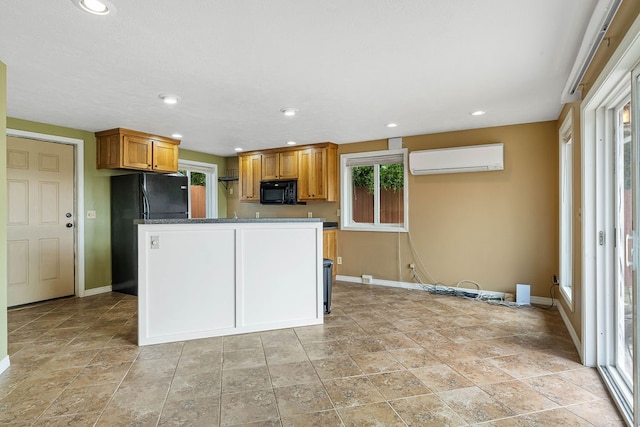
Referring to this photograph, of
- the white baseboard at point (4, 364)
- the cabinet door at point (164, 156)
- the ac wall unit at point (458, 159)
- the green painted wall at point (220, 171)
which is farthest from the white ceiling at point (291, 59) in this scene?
the green painted wall at point (220, 171)

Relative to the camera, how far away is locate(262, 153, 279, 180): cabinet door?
604 cm

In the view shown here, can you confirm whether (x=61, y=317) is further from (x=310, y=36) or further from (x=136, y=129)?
(x=310, y=36)

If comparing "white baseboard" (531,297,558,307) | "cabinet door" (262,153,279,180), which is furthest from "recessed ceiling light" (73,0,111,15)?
→ "white baseboard" (531,297,558,307)

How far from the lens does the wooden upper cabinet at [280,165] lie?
5.89 metres

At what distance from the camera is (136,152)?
480 cm

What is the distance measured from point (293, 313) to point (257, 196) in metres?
3.19

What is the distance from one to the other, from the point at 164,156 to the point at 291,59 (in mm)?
3408

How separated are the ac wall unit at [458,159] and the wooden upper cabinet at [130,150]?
3.66 meters

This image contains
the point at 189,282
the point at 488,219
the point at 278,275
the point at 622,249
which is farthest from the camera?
the point at 488,219

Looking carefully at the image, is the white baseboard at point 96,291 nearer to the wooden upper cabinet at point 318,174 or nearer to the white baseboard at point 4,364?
the white baseboard at point 4,364

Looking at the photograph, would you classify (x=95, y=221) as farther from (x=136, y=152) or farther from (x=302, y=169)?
(x=302, y=169)

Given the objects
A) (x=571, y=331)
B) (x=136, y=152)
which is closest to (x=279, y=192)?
(x=136, y=152)

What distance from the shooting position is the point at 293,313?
3467mm

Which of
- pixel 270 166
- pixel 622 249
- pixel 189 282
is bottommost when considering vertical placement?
pixel 189 282
